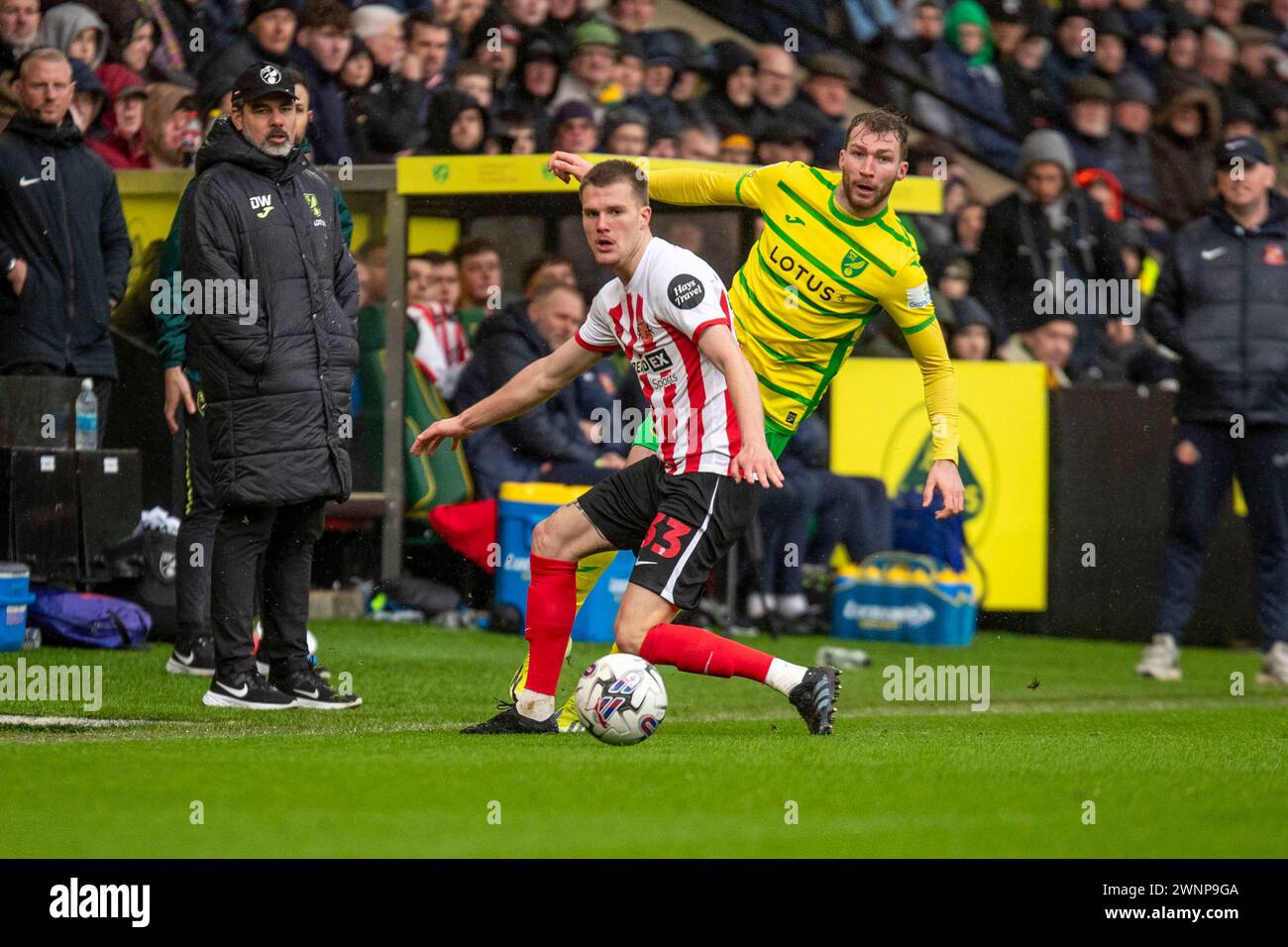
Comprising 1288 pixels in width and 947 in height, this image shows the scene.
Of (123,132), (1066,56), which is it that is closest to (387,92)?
(123,132)

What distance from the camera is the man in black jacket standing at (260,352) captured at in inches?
301

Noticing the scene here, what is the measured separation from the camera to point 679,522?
22.8ft

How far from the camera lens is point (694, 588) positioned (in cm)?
702

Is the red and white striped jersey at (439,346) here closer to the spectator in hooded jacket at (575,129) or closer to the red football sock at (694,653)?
the spectator in hooded jacket at (575,129)

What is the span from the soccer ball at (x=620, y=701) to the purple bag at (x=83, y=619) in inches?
149

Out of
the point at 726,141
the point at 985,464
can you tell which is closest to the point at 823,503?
the point at 985,464

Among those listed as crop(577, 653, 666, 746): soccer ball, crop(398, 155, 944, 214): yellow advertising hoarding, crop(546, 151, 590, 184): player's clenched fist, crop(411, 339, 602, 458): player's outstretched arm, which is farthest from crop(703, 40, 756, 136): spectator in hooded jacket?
crop(577, 653, 666, 746): soccer ball

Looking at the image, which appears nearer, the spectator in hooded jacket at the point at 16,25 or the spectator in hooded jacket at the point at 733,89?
the spectator in hooded jacket at the point at 16,25

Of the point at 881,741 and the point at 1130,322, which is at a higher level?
the point at 1130,322

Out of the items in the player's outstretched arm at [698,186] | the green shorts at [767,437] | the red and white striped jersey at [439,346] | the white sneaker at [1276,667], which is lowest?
the white sneaker at [1276,667]

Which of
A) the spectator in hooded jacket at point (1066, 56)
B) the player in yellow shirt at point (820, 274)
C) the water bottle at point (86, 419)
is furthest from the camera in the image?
the spectator in hooded jacket at point (1066, 56)

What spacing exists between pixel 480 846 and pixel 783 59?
11.9m

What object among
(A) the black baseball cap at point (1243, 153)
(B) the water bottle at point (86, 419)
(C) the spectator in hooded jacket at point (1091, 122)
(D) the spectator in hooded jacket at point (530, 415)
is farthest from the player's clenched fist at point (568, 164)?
(C) the spectator in hooded jacket at point (1091, 122)

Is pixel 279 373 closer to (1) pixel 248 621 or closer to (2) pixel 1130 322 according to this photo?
(1) pixel 248 621
